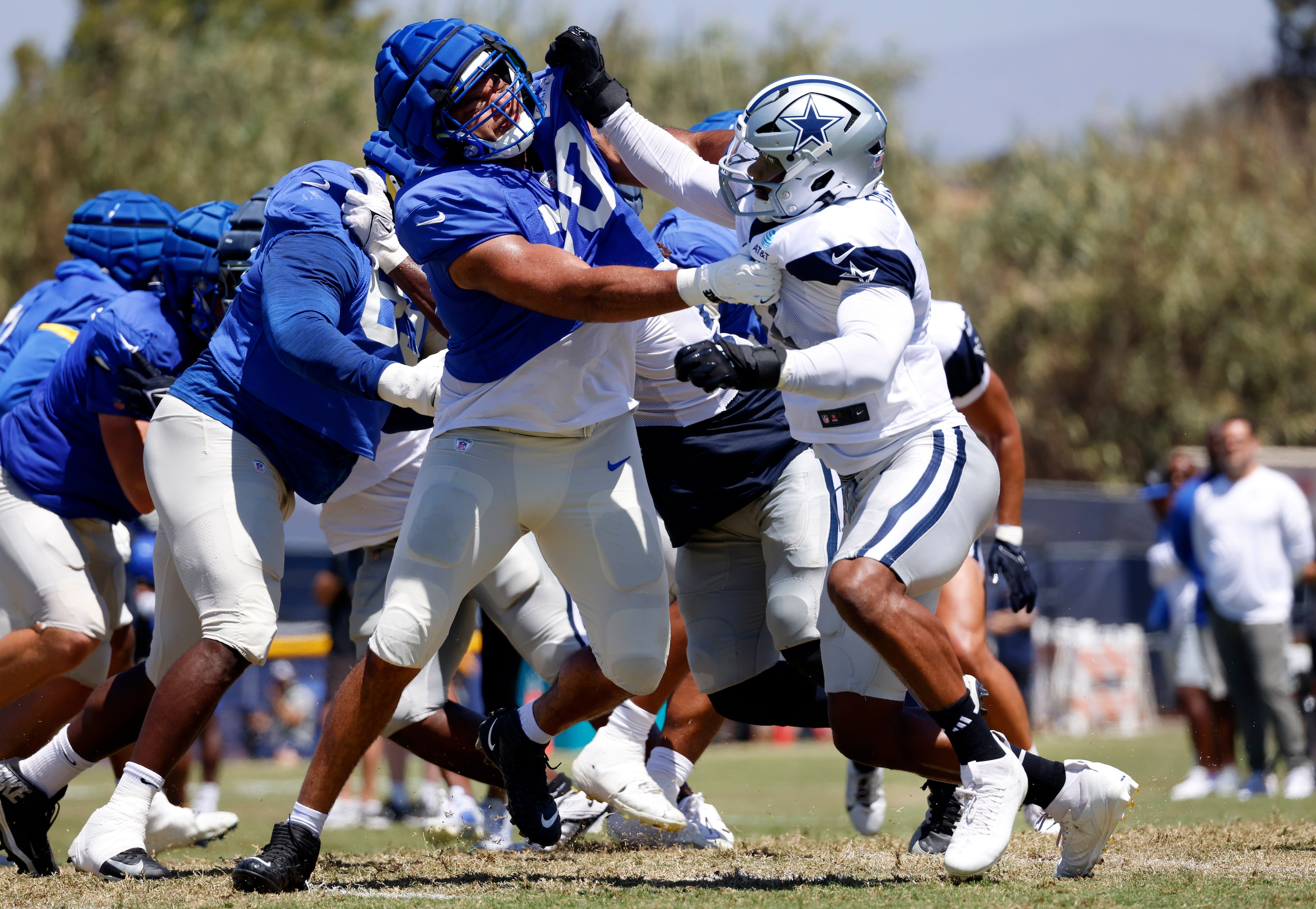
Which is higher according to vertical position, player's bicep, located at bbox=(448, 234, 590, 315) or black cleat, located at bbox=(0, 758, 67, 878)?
player's bicep, located at bbox=(448, 234, 590, 315)

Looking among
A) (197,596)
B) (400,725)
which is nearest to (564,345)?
(197,596)

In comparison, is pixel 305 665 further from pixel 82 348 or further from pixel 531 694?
pixel 82 348

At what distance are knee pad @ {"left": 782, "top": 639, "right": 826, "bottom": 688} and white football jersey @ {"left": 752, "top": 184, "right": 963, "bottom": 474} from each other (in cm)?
74

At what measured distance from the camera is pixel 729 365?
3.54 meters

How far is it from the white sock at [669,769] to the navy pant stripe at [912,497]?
1.63m

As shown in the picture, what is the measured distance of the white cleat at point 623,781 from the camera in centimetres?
469

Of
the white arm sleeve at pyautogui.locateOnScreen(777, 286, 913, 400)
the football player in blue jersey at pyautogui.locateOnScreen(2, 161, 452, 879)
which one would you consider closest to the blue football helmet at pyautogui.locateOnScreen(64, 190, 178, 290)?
the football player in blue jersey at pyautogui.locateOnScreen(2, 161, 452, 879)

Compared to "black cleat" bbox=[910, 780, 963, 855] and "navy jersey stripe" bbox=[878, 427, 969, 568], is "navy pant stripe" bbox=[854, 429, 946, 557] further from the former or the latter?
"black cleat" bbox=[910, 780, 963, 855]

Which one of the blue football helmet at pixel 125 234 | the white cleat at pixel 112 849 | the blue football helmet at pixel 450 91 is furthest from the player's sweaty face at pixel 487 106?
the blue football helmet at pixel 125 234

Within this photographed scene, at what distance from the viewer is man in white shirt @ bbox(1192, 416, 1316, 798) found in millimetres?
8859

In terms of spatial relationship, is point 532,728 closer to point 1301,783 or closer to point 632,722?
point 632,722

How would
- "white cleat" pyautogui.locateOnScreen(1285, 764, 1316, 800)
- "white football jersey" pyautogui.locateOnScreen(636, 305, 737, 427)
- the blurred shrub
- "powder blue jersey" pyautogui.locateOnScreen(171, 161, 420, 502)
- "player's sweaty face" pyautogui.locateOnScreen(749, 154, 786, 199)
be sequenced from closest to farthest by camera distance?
"player's sweaty face" pyautogui.locateOnScreen(749, 154, 786, 199), "powder blue jersey" pyautogui.locateOnScreen(171, 161, 420, 502), "white football jersey" pyautogui.locateOnScreen(636, 305, 737, 427), "white cleat" pyautogui.locateOnScreen(1285, 764, 1316, 800), the blurred shrub

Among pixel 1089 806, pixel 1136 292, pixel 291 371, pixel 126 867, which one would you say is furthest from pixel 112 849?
pixel 1136 292

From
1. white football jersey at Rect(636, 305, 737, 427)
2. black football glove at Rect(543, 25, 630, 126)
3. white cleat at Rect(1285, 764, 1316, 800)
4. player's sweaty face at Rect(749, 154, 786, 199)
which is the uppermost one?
black football glove at Rect(543, 25, 630, 126)
